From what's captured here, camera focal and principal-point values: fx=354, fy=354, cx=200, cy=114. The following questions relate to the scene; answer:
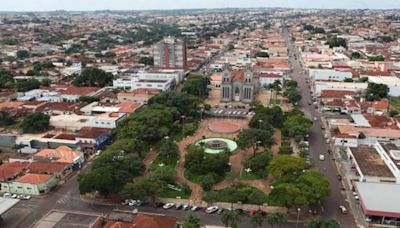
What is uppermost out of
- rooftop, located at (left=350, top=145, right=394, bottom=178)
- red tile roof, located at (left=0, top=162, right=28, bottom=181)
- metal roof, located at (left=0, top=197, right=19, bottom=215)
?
rooftop, located at (left=350, top=145, right=394, bottom=178)

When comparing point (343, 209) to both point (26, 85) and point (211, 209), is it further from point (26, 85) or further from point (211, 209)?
point (26, 85)

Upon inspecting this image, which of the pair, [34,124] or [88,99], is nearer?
[34,124]

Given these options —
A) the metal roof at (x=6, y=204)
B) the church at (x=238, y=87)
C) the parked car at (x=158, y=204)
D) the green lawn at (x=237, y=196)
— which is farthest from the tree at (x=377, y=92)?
the metal roof at (x=6, y=204)

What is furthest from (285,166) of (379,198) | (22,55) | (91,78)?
(22,55)

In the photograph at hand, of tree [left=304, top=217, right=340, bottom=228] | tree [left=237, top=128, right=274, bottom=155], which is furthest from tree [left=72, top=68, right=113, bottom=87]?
tree [left=304, top=217, right=340, bottom=228]

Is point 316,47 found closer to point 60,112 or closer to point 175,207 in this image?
point 60,112

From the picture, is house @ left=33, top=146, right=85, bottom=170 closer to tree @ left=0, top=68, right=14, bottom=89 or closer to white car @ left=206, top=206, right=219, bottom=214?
white car @ left=206, top=206, right=219, bottom=214
